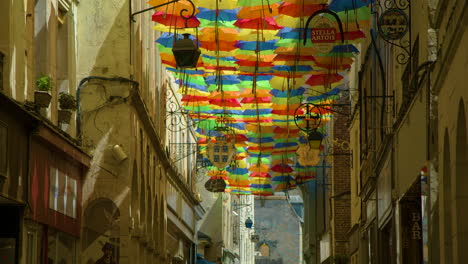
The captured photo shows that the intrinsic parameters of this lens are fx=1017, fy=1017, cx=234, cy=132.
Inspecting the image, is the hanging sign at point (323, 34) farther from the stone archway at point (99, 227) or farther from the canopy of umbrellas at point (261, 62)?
the stone archway at point (99, 227)

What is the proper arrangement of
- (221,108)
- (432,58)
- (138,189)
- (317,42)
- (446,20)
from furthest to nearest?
(221,108), (138,189), (317,42), (432,58), (446,20)

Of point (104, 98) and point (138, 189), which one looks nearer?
point (104, 98)

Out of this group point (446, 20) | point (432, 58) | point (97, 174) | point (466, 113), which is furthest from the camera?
point (97, 174)

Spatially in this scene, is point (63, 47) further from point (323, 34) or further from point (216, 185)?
point (216, 185)

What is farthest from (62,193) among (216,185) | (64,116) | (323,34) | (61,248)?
(216,185)

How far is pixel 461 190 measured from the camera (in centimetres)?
1138

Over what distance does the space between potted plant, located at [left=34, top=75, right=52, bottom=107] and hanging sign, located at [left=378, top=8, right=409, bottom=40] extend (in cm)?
548

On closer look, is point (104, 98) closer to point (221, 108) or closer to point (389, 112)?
point (389, 112)

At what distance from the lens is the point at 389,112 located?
21391mm

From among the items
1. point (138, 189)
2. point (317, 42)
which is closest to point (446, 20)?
point (317, 42)

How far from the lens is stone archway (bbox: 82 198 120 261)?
21.3 metres

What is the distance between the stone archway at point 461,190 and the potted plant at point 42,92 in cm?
685

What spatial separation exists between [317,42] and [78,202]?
5.89 m

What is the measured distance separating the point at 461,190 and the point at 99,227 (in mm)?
11923
